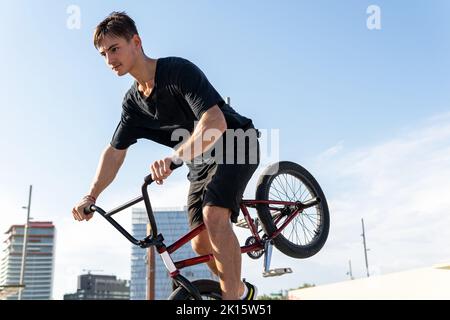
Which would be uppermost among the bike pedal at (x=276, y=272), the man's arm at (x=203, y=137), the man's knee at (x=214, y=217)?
the man's arm at (x=203, y=137)

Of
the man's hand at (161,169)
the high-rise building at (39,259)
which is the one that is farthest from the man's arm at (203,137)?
the high-rise building at (39,259)

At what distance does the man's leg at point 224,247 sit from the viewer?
9.79 feet

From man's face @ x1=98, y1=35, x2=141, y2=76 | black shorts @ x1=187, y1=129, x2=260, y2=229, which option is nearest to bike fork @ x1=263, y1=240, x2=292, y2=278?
black shorts @ x1=187, y1=129, x2=260, y2=229

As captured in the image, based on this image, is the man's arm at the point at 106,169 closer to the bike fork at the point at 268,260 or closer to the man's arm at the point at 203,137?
the man's arm at the point at 203,137

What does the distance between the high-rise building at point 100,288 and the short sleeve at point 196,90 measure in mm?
128375

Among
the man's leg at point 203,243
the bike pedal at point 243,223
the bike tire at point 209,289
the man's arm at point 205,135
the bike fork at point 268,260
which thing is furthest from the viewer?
the bike pedal at point 243,223

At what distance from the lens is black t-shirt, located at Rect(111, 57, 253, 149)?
3.01 metres

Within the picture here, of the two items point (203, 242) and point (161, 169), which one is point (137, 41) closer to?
point (161, 169)

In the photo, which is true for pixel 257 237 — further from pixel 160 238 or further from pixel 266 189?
pixel 160 238

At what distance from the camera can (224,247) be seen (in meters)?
3.00

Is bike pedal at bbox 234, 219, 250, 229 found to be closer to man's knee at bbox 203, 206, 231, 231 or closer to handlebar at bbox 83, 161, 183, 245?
man's knee at bbox 203, 206, 231, 231

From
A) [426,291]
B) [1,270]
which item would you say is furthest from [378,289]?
[1,270]
